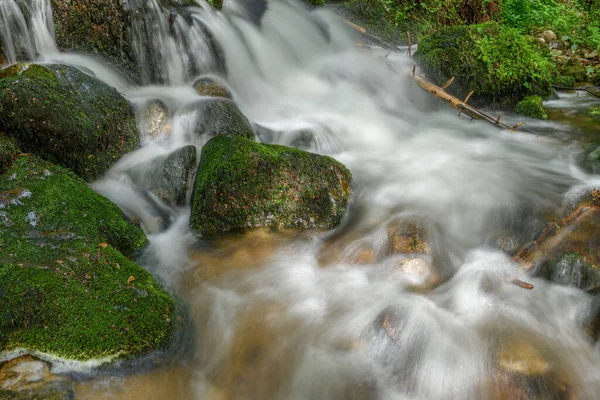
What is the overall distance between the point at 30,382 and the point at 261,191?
2.90 metres

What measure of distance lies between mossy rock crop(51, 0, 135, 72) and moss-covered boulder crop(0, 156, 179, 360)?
3.23 metres

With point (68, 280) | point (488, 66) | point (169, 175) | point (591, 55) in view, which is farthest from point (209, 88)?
point (591, 55)

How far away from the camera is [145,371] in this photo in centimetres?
322

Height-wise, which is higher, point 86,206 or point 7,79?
point 7,79

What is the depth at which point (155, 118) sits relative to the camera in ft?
20.6

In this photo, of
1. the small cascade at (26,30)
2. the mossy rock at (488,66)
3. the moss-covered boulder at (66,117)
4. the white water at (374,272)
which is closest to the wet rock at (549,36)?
the mossy rock at (488,66)

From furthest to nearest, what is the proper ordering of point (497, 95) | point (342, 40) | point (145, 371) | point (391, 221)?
1. point (342, 40)
2. point (497, 95)
3. point (391, 221)
4. point (145, 371)

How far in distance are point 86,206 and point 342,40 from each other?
26.9 ft

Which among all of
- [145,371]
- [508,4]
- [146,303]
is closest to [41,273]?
[146,303]

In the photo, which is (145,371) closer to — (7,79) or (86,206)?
(86,206)

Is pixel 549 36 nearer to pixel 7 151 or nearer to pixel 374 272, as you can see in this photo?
pixel 374 272

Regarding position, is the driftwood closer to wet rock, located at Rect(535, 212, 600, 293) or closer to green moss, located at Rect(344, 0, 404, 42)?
wet rock, located at Rect(535, 212, 600, 293)

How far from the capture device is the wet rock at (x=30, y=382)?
279 cm

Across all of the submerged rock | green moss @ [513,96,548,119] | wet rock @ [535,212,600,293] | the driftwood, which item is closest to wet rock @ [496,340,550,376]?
wet rock @ [535,212,600,293]
